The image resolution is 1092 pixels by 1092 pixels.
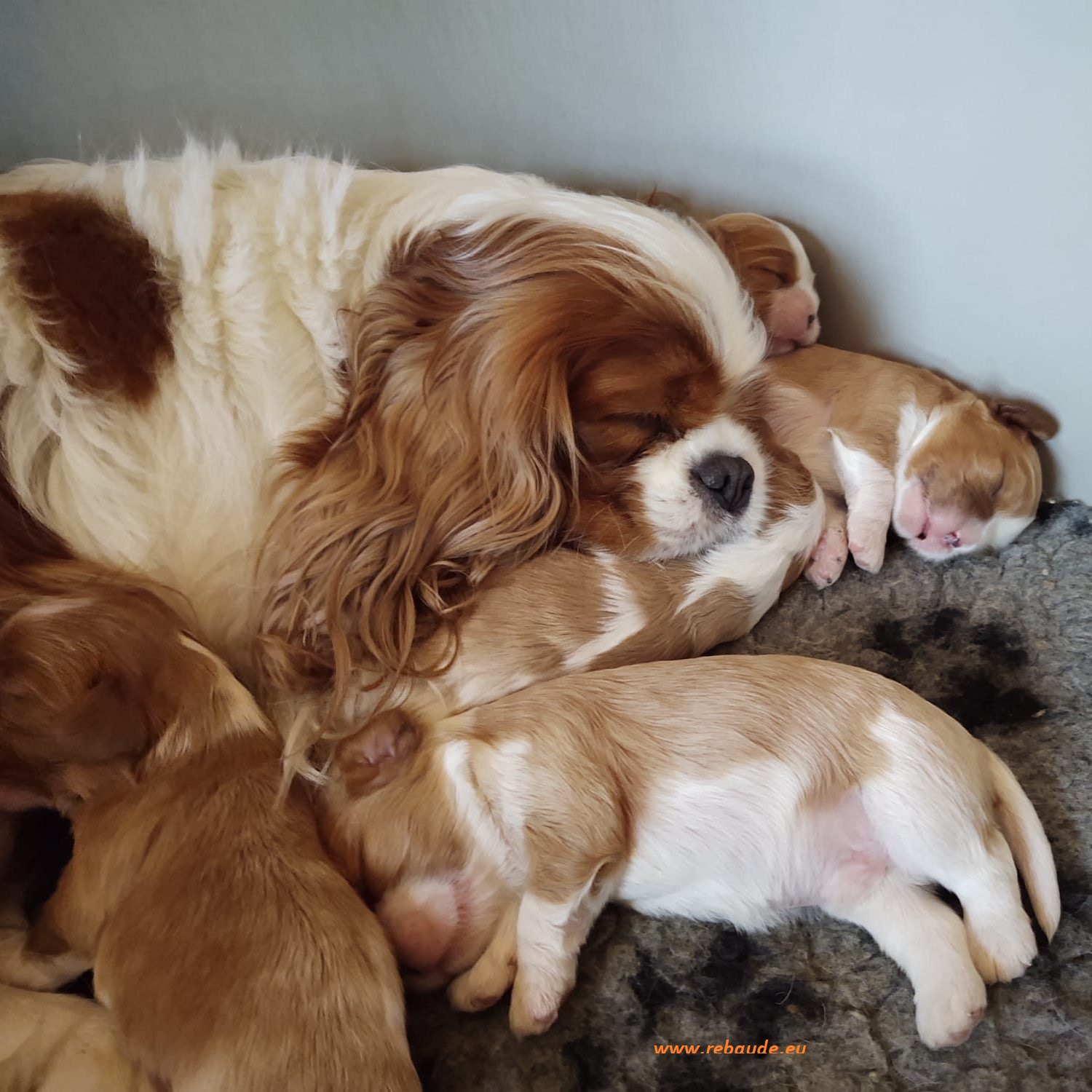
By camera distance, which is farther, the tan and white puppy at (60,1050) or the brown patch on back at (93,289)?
the brown patch on back at (93,289)

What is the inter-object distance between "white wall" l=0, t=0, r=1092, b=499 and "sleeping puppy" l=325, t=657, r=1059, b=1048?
726 millimetres

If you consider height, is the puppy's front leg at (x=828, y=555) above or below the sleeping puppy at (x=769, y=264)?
below

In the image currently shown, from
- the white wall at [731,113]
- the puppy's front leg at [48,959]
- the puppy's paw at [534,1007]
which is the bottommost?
the puppy's front leg at [48,959]

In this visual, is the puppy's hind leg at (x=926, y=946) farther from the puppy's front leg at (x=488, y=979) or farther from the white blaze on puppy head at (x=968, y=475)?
the white blaze on puppy head at (x=968, y=475)

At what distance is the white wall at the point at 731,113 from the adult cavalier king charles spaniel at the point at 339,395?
345mm

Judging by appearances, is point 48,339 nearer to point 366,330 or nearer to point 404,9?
point 366,330

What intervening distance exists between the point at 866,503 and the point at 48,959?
1340 mm

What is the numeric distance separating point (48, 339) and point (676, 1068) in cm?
115

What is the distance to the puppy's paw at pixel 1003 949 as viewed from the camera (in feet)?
3.69

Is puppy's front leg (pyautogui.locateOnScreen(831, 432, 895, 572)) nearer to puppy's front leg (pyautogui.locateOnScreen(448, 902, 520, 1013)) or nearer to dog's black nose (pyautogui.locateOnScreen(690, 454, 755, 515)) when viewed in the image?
dog's black nose (pyautogui.locateOnScreen(690, 454, 755, 515))

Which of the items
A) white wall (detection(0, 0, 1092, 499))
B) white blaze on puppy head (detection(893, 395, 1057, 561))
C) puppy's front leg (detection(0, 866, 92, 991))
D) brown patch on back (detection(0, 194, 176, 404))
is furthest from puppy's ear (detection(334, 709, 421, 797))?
white wall (detection(0, 0, 1092, 499))

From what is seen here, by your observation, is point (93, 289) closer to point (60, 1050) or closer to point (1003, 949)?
point (60, 1050)

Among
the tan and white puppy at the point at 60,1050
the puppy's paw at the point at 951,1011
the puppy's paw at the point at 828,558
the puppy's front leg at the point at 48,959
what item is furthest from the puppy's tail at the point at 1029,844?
the puppy's front leg at the point at 48,959

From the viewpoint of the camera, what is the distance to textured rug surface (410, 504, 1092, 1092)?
1101 mm
